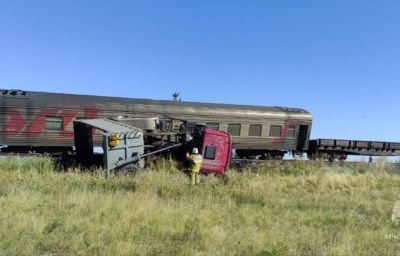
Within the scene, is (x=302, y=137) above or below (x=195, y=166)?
below

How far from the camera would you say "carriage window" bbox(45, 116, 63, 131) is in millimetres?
23903

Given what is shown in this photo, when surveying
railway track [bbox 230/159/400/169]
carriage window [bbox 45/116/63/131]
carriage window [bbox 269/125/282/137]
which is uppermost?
carriage window [bbox 45/116/63/131]

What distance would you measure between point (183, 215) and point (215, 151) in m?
7.98

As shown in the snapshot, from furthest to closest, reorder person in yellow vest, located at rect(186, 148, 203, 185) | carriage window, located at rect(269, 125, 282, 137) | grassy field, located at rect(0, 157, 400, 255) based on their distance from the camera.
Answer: carriage window, located at rect(269, 125, 282, 137)
person in yellow vest, located at rect(186, 148, 203, 185)
grassy field, located at rect(0, 157, 400, 255)

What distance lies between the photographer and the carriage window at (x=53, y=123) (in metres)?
23.9

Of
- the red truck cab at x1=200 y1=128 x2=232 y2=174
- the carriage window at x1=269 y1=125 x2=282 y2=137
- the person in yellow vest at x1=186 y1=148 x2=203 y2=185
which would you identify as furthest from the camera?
the carriage window at x1=269 y1=125 x2=282 y2=137

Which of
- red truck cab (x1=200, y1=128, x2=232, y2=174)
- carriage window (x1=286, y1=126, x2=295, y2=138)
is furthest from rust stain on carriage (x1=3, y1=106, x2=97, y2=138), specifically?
carriage window (x1=286, y1=126, x2=295, y2=138)

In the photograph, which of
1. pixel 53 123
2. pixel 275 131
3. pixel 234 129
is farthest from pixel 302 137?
pixel 53 123

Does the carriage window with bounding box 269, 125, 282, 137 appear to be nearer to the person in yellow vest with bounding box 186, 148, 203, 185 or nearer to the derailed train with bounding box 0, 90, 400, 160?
the derailed train with bounding box 0, 90, 400, 160

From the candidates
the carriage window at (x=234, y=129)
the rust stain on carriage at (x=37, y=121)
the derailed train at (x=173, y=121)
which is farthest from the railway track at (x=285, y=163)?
the rust stain on carriage at (x=37, y=121)

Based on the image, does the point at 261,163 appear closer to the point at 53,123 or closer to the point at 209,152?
the point at 209,152

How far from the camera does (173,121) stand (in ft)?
79.0

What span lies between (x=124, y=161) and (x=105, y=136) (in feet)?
3.37

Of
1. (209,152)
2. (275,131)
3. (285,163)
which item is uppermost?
(209,152)
